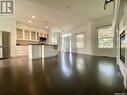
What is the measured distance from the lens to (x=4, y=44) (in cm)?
768

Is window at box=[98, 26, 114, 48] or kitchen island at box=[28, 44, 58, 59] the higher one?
window at box=[98, 26, 114, 48]

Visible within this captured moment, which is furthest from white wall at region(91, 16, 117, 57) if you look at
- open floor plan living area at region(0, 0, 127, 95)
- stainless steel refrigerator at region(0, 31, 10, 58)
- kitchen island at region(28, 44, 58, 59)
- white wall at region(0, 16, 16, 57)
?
stainless steel refrigerator at region(0, 31, 10, 58)

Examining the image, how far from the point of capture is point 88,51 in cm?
1052

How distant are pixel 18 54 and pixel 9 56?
98cm

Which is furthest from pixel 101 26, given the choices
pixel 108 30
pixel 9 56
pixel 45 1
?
pixel 9 56

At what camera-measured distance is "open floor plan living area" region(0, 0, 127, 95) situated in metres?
3.05

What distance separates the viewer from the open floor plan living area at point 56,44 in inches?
120

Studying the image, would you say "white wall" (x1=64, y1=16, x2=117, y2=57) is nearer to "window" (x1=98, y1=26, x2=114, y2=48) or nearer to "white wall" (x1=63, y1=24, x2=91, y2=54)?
"white wall" (x1=63, y1=24, x2=91, y2=54)

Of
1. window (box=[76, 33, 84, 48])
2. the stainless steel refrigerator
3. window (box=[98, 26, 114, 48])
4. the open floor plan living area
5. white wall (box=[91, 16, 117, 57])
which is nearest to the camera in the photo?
the open floor plan living area

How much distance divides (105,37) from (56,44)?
4.17m

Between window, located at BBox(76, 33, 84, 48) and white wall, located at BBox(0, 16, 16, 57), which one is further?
window, located at BBox(76, 33, 84, 48)

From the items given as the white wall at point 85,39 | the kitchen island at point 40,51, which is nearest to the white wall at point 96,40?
the white wall at point 85,39

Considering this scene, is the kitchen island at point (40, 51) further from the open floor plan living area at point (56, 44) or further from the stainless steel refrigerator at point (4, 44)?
the stainless steel refrigerator at point (4, 44)

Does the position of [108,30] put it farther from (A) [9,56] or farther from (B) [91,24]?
(A) [9,56]
